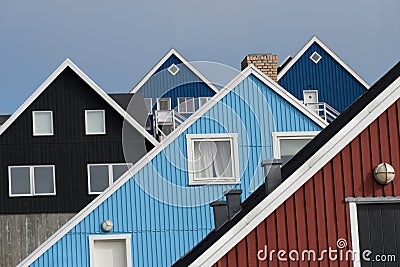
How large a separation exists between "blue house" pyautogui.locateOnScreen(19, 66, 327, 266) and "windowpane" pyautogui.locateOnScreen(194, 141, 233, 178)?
→ 0.03m

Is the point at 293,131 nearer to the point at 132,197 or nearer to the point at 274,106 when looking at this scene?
the point at 274,106

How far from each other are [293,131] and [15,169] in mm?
12638

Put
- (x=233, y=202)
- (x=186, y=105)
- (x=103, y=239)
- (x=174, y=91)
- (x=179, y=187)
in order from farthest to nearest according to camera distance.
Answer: (x=174, y=91), (x=186, y=105), (x=179, y=187), (x=103, y=239), (x=233, y=202)

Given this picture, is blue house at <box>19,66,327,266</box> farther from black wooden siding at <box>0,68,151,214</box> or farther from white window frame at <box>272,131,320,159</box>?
black wooden siding at <box>0,68,151,214</box>

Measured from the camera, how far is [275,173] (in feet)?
73.0

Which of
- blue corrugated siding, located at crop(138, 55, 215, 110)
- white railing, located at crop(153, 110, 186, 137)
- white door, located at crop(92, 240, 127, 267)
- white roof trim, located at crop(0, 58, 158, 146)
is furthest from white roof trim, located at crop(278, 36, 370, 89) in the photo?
white door, located at crop(92, 240, 127, 267)

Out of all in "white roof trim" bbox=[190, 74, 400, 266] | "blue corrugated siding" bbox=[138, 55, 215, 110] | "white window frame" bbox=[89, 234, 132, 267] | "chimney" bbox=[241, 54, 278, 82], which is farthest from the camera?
"blue corrugated siding" bbox=[138, 55, 215, 110]

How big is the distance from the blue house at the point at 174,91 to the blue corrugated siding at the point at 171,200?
3631mm

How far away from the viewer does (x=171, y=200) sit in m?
33.9

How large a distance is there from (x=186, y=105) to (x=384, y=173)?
1133 inches

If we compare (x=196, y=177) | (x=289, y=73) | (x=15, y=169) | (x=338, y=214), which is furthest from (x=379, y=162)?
(x=289, y=73)

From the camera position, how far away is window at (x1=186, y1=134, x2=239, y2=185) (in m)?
33.5

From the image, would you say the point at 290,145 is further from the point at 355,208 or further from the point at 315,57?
the point at 315,57

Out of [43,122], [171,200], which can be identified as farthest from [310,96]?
[171,200]
